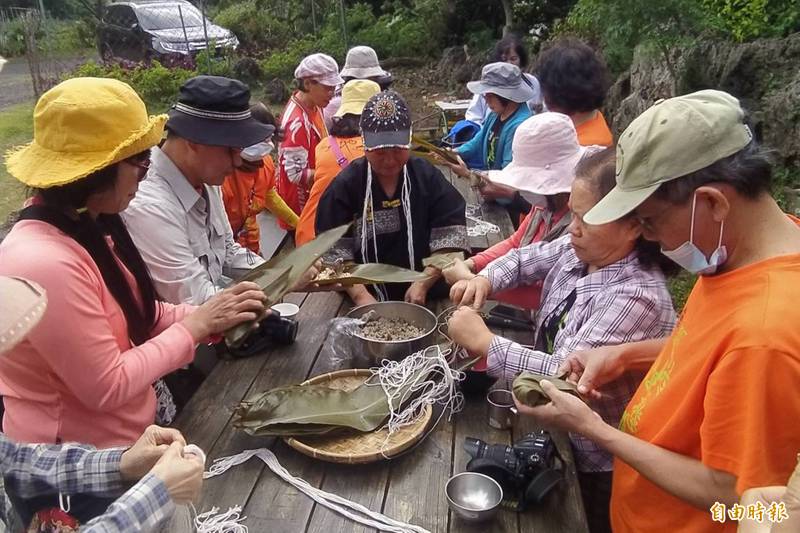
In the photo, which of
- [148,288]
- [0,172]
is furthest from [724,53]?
[0,172]

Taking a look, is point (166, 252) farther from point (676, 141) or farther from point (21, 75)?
point (21, 75)

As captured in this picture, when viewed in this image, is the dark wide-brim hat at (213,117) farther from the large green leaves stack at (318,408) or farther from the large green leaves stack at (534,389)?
the large green leaves stack at (534,389)

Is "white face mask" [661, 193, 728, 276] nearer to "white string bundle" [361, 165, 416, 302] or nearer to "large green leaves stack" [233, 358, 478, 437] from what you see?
"large green leaves stack" [233, 358, 478, 437]

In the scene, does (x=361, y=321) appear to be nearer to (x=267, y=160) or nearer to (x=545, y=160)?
(x=545, y=160)

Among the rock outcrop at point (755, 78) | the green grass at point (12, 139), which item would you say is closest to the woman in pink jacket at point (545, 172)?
the rock outcrop at point (755, 78)

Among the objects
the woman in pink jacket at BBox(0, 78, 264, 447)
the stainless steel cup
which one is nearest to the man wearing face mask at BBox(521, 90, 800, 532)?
the stainless steel cup

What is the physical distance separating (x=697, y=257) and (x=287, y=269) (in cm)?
159

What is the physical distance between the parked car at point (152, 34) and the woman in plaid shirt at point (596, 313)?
15634 millimetres

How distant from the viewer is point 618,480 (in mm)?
1693

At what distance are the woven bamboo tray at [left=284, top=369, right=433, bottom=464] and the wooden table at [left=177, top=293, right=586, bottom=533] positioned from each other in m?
0.05

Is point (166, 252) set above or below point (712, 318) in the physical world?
below

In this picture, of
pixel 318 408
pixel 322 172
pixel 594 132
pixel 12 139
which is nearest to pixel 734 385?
pixel 318 408

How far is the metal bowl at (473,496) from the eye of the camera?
5.21ft

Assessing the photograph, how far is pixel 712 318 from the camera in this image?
1.35 m
